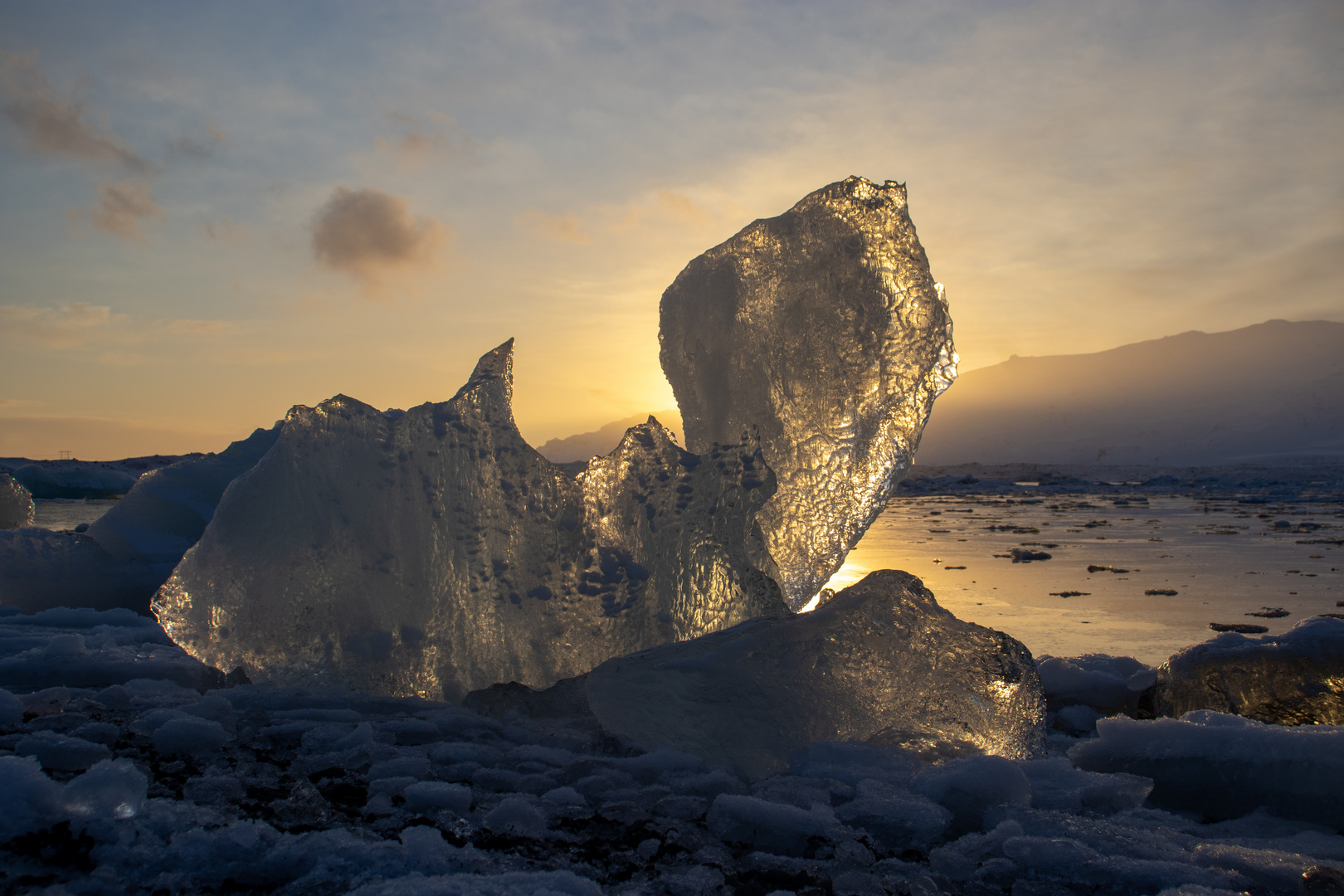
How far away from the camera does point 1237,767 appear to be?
1.77 metres

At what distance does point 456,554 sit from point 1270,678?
2.39 meters

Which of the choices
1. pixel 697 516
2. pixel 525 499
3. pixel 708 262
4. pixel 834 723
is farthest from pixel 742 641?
pixel 708 262

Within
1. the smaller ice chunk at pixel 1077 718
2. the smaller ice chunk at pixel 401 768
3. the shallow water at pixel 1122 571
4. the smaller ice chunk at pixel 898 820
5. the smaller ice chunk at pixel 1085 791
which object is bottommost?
the shallow water at pixel 1122 571

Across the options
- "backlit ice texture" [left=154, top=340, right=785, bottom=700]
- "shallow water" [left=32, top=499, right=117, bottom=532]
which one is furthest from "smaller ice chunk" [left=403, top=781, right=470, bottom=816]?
"shallow water" [left=32, top=499, right=117, bottom=532]

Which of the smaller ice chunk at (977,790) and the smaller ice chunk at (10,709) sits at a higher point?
the smaller ice chunk at (10,709)

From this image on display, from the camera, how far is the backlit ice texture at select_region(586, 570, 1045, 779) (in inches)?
77.9

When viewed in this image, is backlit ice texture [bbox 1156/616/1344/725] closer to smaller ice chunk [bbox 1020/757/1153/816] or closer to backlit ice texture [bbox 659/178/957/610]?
smaller ice chunk [bbox 1020/757/1153/816]

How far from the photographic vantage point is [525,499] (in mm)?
2602

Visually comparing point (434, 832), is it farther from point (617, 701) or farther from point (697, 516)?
point (697, 516)

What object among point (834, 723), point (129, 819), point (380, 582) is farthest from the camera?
point (380, 582)

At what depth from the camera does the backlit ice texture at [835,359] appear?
117 inches

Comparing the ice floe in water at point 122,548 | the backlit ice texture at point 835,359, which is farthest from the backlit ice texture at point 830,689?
the ice floe in water at point 122,548

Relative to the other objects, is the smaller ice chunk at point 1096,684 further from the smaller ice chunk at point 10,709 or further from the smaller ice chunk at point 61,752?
the smaller ice chunk at point 10,709

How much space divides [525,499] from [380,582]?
0.50 meters
